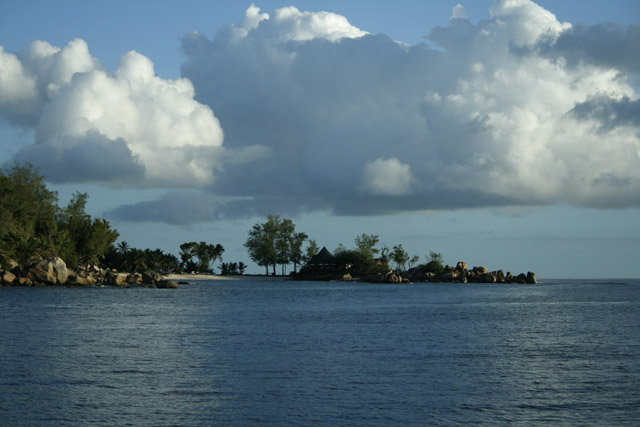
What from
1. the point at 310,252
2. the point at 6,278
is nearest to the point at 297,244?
the point at 310,252

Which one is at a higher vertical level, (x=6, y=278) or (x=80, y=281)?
(x=6, y=278)

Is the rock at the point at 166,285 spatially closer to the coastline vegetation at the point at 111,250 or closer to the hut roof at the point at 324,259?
the coastline vegetation at the point at 111,250

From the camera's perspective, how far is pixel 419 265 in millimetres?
194250

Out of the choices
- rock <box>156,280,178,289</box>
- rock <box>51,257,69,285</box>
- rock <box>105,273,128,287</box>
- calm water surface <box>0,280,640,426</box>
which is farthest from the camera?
rock <box>105,273,128,287</box>

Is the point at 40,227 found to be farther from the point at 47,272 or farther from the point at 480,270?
the point at 480,270

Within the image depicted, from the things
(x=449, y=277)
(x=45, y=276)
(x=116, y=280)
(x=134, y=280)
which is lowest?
(x=449, y=277)

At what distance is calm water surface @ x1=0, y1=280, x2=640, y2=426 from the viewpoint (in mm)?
18156

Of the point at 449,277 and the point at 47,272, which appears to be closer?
the point at 47,272

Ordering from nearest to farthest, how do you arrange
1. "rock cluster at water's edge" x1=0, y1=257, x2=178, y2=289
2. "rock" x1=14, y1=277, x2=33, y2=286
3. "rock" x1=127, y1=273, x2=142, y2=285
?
1. "rock cluster at water's edge" x1=0, y1=257, x2=178, y2=289
2. "rock" x1=14, y1=277, x2=33, y2=286
3. "rock" x1=127, y1=273, x2=142, y2=285

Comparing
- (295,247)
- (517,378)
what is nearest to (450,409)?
(517,378)

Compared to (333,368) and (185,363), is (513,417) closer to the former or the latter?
(333,368)

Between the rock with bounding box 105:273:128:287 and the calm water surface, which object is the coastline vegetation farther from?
the calm water surface

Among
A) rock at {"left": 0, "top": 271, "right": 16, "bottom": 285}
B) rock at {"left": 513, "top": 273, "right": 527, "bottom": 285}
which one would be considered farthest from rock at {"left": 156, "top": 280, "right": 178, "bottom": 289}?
rock at {"left": 513, "top": 273, "right": 527, "bottom": 285}

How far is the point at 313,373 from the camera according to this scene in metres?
24.7
